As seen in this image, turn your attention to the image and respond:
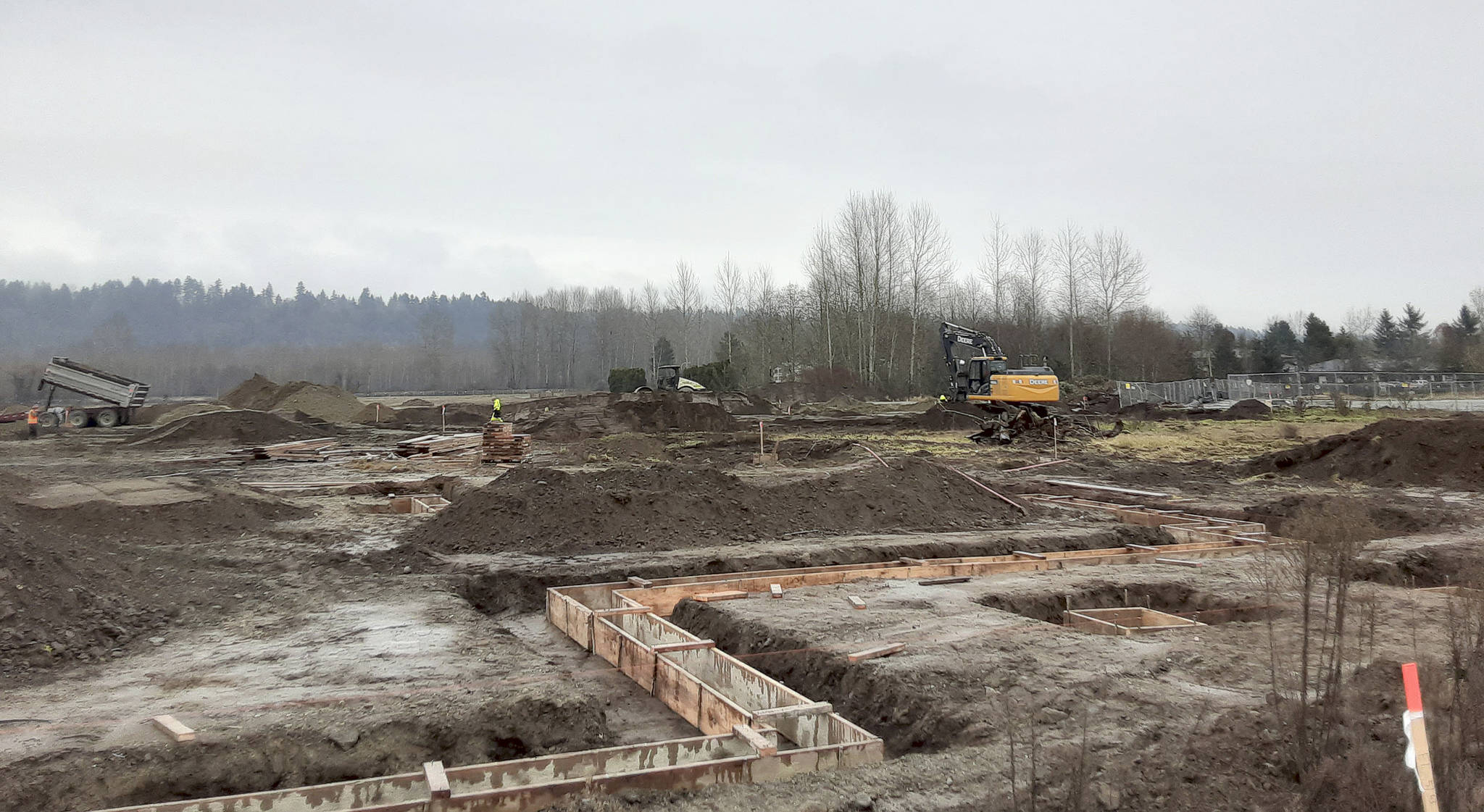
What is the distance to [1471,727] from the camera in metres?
3.86

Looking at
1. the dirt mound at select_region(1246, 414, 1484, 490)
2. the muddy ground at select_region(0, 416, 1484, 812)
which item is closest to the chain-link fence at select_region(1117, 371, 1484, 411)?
the dirt mound at select_region(1246, 414, 1484, 490)

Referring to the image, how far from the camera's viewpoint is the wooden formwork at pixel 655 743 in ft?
12.3

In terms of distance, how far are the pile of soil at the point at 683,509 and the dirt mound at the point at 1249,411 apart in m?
26.9

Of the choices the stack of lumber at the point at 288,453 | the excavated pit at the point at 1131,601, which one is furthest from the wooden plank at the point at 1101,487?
the stack of lumber at the point at 288,453

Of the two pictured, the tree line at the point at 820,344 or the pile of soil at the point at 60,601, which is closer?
the pile of soil at the point at 60,601

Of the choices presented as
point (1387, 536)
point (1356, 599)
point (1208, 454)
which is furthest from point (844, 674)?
point (1208, 454)

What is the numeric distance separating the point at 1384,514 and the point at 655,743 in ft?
43.8

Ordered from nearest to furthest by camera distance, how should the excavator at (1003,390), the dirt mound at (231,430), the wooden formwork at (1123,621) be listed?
the wooden formwork at (1123,621) → the excavator at (1003,390) → the dirt mound at (231,430)

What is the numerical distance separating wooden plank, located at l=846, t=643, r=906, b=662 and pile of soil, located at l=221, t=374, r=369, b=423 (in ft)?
125

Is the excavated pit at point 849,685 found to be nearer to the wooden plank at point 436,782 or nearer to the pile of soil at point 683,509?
the wooden plank at point 436,782

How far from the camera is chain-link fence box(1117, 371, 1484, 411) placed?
37094 mm

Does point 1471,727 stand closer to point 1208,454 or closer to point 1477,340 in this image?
point 1208,454

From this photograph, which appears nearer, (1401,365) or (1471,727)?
(1471,727)

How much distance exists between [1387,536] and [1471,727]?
9302 millimetres
